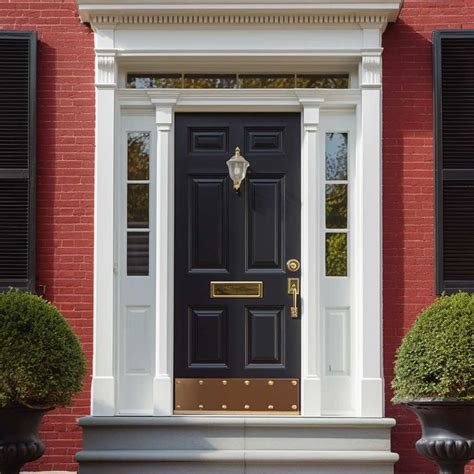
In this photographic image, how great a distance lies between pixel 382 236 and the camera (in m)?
8.61

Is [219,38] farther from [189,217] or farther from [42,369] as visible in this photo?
[42,369]

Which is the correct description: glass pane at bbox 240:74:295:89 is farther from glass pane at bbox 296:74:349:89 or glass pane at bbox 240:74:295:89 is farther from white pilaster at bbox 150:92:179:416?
white pilaster at bbox 150:92:179:416

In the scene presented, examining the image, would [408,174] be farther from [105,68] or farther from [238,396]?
[105,68]

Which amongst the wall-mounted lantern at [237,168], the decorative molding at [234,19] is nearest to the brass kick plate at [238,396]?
the wall-mounted lantern at [237,168]

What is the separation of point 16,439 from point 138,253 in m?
2.04

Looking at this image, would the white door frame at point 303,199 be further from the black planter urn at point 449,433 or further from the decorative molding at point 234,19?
the black planter urn at point 449,433

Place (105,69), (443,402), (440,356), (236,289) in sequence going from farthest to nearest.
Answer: (236,289), (105,69), (440,356), (443,402)

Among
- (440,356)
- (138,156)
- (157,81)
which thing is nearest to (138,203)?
(138,156)

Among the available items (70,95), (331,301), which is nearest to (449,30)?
(331,301)

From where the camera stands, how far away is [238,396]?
8688mm

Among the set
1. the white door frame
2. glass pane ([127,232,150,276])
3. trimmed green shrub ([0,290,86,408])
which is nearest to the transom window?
the white door frame

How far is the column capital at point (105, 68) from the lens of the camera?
28.3 feet

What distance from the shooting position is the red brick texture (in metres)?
8.59

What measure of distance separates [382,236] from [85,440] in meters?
2.67
